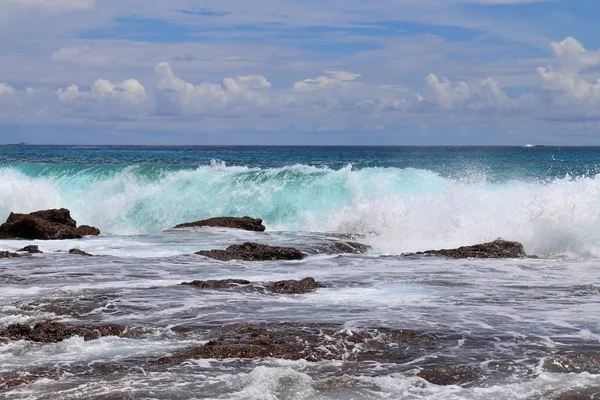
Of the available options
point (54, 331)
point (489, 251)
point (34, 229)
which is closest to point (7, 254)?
point (34, 229)

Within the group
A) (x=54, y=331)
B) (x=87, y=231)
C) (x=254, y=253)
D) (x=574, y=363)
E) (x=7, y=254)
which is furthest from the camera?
→ (x=87, y=231)

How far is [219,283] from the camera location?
1395 cm

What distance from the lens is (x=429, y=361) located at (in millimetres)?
9172

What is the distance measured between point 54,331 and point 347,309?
3919 millimetres

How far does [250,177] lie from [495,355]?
27004 mm

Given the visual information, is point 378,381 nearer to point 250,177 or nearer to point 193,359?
point 193,359

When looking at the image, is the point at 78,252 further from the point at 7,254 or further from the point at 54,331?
the point at 54,331

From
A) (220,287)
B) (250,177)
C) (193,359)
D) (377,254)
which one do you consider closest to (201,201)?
(250,177)

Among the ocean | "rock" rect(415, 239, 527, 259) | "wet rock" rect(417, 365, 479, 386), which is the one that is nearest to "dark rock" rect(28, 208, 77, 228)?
the ocean

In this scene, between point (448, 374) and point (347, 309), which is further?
point (347, 309)

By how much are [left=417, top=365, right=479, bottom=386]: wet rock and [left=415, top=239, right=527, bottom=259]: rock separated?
32.2 ft

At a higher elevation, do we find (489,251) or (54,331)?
(489,251)

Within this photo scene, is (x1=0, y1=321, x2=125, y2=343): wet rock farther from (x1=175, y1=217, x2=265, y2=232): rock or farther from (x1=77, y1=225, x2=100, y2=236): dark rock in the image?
(x1=175, y1=217, x2=265, y2=232): rock

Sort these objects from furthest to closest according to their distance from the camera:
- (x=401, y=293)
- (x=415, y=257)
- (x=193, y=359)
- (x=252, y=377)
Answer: (x=415, y=257) < (x=401, y=293) < (x=193, y=359) < (x=252, y=377)
